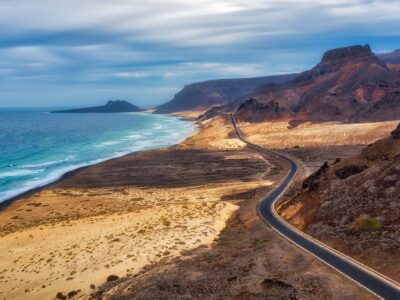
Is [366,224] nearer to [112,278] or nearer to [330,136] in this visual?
[112,278]

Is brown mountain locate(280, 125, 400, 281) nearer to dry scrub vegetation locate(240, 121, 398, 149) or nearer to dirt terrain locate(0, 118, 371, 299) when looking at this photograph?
dirt terrain locate(0, 118, 371, 299)

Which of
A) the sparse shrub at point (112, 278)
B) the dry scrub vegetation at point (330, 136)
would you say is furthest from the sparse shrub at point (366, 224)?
the dry scrub vegetation at point (330, 136)

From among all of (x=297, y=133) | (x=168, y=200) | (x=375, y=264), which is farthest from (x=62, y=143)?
(x=375, y=264)

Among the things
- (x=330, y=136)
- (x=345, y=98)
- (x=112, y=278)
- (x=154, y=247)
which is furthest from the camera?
(x=345, y=98)

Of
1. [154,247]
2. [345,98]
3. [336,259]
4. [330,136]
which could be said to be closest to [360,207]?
[336,259]

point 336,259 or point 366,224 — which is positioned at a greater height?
point 366,224

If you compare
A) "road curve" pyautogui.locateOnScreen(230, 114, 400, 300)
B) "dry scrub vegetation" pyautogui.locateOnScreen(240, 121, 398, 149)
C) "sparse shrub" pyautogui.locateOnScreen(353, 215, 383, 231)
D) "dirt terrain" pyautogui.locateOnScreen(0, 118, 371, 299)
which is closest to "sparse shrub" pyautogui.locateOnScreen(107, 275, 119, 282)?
"dirt terrain" pyautogui.locateOnScreen(0, 118, 371, 299)
